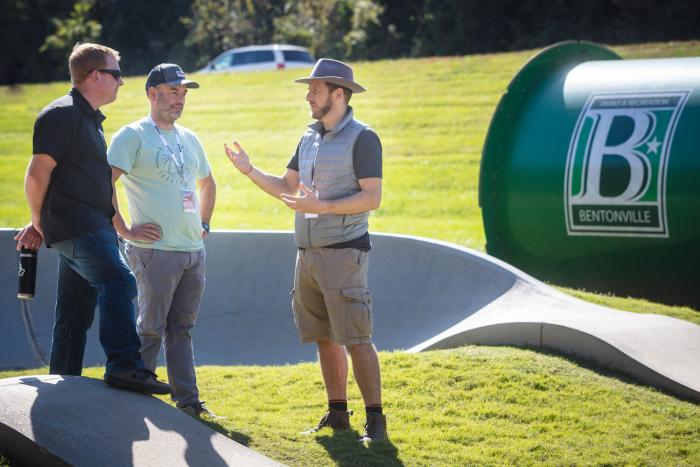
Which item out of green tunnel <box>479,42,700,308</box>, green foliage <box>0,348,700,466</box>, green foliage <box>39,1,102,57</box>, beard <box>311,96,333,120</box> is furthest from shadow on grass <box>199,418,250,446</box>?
green foliage <box>39,1,102,57</box>

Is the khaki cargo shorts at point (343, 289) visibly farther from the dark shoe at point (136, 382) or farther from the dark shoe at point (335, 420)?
the dark shoe at point (136, 382)

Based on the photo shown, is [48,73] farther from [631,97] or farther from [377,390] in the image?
[377,390]

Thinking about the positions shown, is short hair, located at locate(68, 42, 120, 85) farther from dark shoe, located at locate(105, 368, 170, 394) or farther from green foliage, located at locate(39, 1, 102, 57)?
green foliage, located at locate(39, 1, 102, 57)

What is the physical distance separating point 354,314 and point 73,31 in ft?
115

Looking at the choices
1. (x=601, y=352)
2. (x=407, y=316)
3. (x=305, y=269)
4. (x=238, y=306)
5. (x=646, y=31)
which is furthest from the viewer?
(x=646, y=31)

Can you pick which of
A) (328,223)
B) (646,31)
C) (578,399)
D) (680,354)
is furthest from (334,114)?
(646,31)

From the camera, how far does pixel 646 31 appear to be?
2978cm

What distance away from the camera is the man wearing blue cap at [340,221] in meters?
5.81

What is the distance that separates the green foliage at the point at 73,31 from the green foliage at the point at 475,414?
31407mm

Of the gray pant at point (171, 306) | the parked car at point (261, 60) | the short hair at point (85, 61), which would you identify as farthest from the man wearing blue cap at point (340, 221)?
the parked car at point (261, 60)

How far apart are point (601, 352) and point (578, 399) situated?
0.70m

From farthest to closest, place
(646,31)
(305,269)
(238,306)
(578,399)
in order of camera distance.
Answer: (646,31), (238,306), (578,399), (305,269)

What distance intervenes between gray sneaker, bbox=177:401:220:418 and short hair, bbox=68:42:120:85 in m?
2.05

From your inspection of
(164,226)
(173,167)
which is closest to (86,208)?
(164,226)
